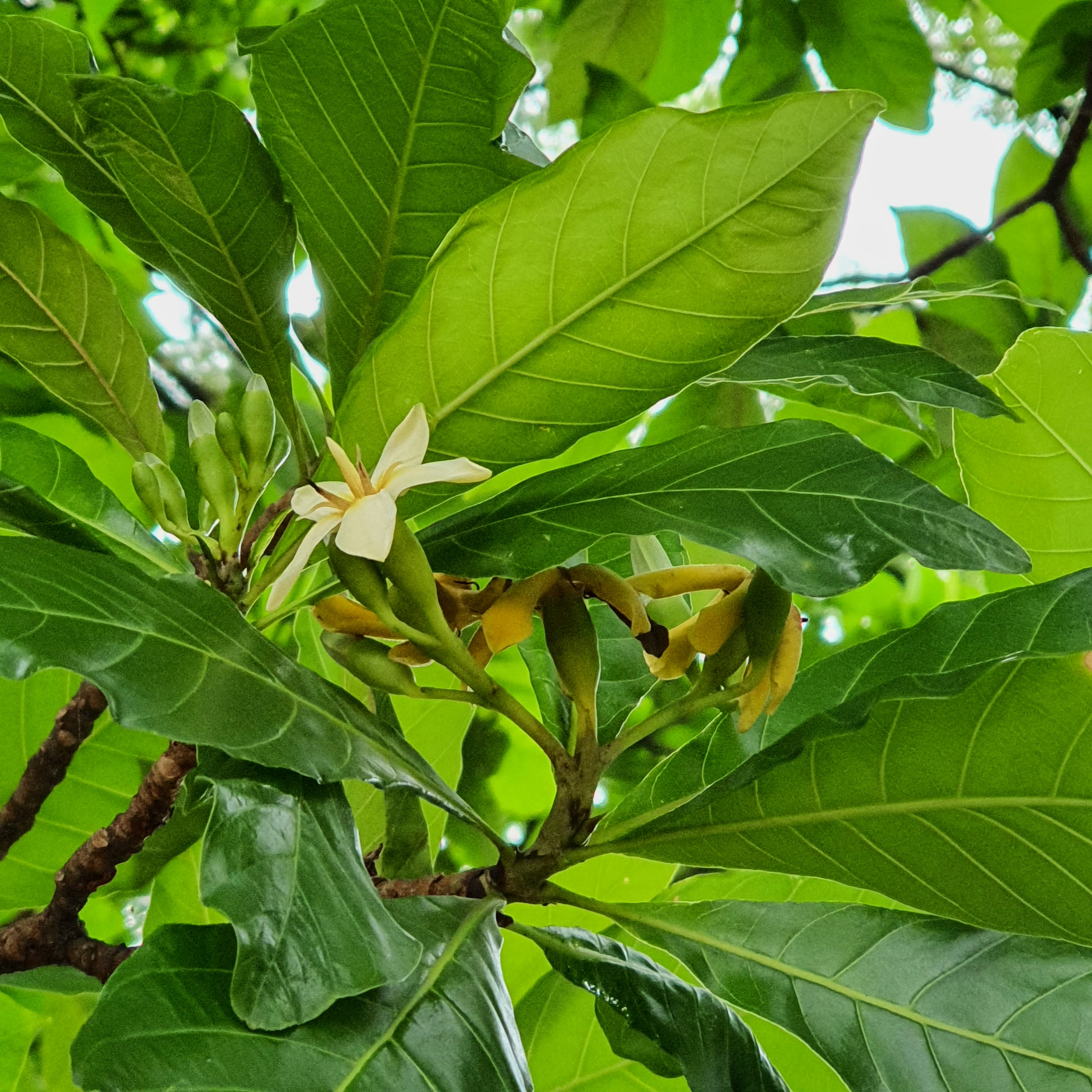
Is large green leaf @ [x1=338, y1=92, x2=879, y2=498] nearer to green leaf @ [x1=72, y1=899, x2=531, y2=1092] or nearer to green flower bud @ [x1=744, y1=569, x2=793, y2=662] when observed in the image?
green flower bud @ [x1=744, y1=569, x2=793, y2=662]

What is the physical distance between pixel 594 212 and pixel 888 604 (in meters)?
0.91

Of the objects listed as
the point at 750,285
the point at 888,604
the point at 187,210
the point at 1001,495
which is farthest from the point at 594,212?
the point at 888,604

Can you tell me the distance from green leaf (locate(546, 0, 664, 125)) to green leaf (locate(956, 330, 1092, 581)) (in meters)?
0.73

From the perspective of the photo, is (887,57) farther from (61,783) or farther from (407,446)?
(61,783)

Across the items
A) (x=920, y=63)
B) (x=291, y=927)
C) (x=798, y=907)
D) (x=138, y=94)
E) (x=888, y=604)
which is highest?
(x=138, y=94)

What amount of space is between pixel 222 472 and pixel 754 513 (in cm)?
30

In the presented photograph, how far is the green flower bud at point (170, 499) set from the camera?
23.6 inches

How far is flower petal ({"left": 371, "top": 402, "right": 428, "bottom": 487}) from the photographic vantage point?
1.51 ft

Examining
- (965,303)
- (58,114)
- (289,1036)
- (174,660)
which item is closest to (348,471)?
(174,660)

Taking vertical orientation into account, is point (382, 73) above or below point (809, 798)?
above

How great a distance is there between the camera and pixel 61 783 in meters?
0.70

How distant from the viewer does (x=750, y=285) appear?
465 millimetres

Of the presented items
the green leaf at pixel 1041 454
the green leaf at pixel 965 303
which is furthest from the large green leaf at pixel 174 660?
the green leaf at pixel 965 303

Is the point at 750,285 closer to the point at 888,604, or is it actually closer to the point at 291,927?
the point at 291,927
